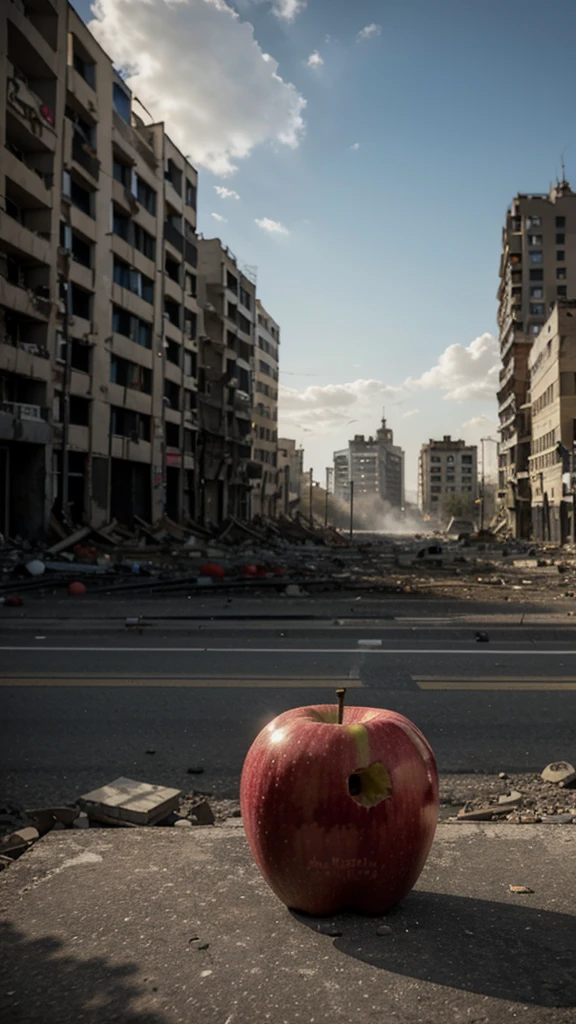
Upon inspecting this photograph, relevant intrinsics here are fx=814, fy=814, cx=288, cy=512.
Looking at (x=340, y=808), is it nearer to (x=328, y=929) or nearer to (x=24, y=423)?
(x=328, y=929)

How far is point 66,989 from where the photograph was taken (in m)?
2.74

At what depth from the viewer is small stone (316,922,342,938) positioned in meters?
3.09

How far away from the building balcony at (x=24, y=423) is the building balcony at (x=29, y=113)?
34.6 feet

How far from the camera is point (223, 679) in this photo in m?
9.16

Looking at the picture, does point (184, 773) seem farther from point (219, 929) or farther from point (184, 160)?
point (184, 160)

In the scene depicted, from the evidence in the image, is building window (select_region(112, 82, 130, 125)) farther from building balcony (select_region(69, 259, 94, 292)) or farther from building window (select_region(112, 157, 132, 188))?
building balcony (select_region(69, 259, 94, 292))

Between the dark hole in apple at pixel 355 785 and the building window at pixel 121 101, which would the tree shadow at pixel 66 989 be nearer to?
the dark hole in apple at pixel 355 785

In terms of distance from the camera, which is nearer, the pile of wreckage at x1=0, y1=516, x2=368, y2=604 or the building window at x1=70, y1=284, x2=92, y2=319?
the pile of wreckage at x1=0, y1=516, x2=368, y2=604

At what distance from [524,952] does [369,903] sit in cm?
58

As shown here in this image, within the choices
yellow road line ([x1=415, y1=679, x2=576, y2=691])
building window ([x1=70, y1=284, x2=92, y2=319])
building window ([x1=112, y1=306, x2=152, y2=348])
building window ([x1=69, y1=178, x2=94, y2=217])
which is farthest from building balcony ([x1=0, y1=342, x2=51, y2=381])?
yellow road line ([x1=415, y1=679, x2=576, y2=691])

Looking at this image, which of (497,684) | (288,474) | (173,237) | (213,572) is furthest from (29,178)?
(288,474)

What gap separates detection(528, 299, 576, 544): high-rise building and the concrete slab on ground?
56.1 meters

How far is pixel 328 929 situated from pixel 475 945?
551 mm

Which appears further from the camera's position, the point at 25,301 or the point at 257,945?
the point at 25,301
